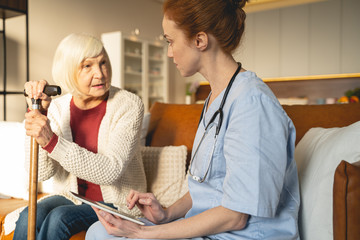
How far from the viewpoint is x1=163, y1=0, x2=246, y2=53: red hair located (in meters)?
0.89

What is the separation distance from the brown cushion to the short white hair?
1.12m

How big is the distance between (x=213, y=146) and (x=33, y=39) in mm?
3875

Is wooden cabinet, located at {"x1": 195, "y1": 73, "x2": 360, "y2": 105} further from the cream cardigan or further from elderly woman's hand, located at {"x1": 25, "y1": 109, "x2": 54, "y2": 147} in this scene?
elderly woman's hand, located at {"x1": 25, "y1": 109, "x2": 54, "y2": 147}

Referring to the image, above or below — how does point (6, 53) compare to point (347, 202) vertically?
above

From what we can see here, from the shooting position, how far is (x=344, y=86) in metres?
5.00

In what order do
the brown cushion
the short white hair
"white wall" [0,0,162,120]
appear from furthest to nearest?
"white wall" [0,0,162,120] < the short white hair < the brown cushion

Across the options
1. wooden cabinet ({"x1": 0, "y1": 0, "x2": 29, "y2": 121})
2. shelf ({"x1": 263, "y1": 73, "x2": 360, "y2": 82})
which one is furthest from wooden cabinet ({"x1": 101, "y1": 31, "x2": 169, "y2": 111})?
shelf ({"x1": 263, "y1": 73, "x2": 360, "y2": 82})

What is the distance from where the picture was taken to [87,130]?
1530mm

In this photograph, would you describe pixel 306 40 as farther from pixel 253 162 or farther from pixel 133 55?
pixel 253 162

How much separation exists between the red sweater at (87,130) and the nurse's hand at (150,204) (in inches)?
19.3

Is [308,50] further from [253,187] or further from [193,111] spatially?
[253,187]

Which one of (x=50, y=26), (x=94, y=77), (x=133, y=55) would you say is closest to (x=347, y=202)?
(x=94, y=77)

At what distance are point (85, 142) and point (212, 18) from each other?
893mm

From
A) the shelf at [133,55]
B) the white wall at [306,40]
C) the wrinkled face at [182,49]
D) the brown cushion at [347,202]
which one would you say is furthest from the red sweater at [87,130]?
the white wall at [306,40]
